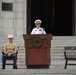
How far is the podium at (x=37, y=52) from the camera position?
14.5m

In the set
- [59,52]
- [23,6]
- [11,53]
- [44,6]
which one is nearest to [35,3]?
A: [44,6]

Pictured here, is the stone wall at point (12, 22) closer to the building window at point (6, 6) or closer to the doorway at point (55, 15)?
the building window at point (6, 6)

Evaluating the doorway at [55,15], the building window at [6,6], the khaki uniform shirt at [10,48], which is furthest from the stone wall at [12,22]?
the khaki uniform shirt at [10,48]

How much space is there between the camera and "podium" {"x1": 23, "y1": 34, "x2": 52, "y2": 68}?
14.5 meters

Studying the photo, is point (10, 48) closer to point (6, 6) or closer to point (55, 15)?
point (6, 6)

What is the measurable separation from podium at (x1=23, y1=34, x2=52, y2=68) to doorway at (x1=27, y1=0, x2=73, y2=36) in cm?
1756

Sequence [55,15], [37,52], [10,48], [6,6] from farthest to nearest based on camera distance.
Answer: [55,15], [6,6], [10,48], [37,52]

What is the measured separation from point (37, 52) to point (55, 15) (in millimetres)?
18674

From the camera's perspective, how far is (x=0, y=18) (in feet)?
86.8

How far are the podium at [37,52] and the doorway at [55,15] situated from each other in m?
17.6

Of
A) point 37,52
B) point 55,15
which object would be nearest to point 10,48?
point 37,52

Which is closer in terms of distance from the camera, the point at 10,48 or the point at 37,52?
the point at 37,52

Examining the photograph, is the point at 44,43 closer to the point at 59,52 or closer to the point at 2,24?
the point at 59,52

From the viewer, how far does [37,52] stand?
14570mm
